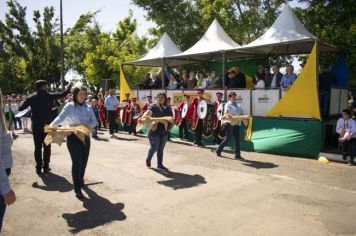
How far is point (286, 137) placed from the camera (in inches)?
447

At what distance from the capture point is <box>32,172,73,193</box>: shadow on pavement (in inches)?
292

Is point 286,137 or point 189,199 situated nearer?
point 189,199

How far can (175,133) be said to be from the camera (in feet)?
50.5

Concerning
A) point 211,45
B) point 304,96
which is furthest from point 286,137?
point 211,45

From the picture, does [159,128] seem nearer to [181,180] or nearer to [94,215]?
[181,180]

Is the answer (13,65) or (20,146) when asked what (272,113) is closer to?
(20,146)

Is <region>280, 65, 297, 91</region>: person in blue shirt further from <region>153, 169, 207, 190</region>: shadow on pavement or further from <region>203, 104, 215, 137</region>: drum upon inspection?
<region>153, 169, 207, 190</region>: shadow on pavement

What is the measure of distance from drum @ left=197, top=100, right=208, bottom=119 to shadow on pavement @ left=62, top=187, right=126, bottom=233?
7001mm

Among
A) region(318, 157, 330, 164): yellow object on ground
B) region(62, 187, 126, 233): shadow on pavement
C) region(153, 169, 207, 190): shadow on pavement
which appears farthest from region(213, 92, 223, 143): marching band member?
region(62, 187, 126, 233): shadow on pavement

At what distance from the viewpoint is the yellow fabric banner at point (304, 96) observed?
36.2 ft

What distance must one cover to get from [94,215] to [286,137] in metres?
7.12

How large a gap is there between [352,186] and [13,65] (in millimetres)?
43198

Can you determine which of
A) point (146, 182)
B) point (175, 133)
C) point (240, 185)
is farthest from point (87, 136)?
point (175, 133)

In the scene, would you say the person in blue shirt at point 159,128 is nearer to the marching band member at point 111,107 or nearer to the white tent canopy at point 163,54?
the marching band member at point 111,107
